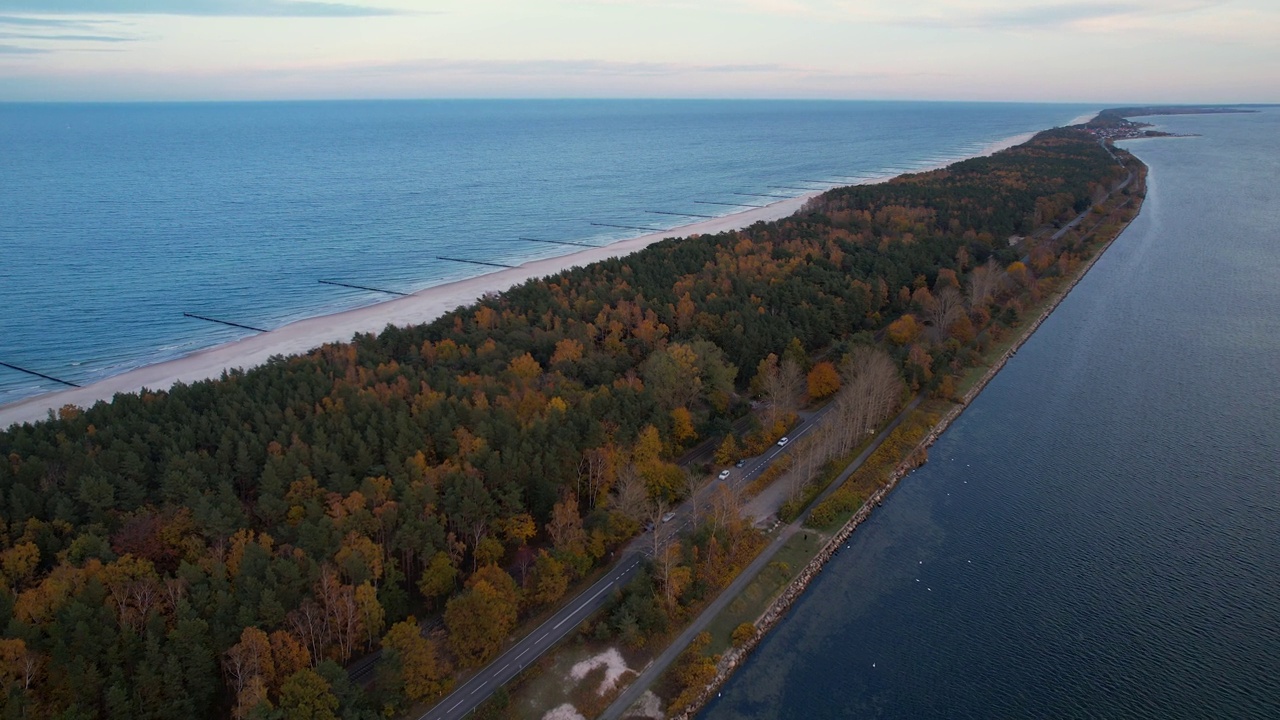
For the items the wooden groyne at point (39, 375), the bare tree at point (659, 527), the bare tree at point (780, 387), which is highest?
the bare tree at point (780, 387)

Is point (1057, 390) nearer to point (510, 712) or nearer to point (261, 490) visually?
point (510, 712)

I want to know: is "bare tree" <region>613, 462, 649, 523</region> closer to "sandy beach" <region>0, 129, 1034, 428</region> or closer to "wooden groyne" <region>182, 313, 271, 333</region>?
"sandy beach" <region>0, 129, 1034, 428</region>

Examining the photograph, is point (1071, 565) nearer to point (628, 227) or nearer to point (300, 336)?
point (300, 336)

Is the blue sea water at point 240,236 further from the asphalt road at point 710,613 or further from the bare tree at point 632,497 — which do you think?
the asphalt road at point 710,613

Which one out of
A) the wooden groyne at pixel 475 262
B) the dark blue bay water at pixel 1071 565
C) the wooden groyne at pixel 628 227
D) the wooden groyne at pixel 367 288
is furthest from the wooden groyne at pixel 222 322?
the dark blue bay water at pixel 1071 565

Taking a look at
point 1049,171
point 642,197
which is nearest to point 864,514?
point 642,197
